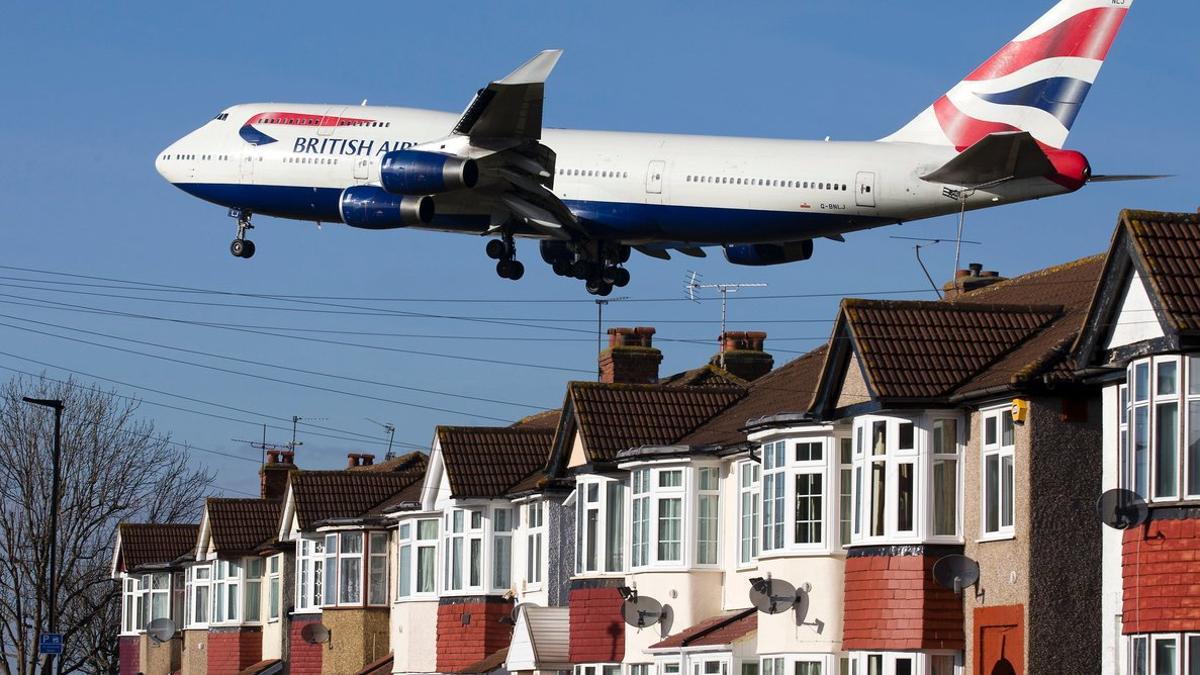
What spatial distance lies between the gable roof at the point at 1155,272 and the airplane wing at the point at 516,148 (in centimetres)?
2389

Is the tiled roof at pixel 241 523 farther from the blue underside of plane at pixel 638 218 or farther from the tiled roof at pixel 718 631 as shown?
the tiled roof at pixel 718 631

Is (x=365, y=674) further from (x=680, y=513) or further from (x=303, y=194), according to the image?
(x=680, y=513)

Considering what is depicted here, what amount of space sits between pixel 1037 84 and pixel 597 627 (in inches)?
716

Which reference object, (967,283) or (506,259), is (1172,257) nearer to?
(967,283)

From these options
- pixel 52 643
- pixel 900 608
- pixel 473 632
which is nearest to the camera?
pixel 900 608

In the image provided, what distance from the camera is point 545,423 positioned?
55.0 m

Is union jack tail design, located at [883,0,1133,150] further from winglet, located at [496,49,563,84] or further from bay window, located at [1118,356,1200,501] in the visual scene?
bay window, located at [1118,356,1200,501]

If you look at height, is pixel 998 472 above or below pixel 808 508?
above

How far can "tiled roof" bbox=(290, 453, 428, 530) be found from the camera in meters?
57.4

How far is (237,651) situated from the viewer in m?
64.2

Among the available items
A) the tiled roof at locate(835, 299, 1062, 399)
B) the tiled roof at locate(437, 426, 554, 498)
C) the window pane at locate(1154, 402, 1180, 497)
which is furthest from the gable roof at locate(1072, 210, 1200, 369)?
the tiled roof at locate(437, 426, 554, 498)

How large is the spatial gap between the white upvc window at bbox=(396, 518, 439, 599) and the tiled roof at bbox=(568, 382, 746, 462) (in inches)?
374

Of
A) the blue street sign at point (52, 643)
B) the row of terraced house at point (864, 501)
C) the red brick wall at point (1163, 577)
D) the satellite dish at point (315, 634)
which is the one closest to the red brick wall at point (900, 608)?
the row of terraced house at point (864, 501)

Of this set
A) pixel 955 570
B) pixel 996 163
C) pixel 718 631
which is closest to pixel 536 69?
pixel 996 163
